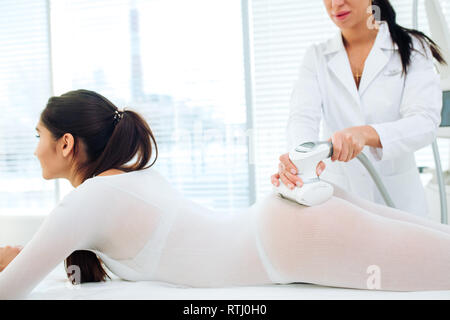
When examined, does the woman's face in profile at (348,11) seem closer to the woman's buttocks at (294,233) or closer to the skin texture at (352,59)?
the skin texture at (352,59)

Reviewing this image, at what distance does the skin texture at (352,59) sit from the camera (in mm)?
1114

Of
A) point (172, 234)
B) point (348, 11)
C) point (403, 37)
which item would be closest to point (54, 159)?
point (172, 234)

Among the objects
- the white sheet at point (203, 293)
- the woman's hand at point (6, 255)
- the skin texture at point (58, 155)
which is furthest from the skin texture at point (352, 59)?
the woman's hand at point (6, 255)

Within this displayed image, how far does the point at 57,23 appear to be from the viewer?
3.65 m

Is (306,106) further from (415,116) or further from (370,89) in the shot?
(415,116)

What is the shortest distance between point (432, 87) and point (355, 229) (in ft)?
2.53

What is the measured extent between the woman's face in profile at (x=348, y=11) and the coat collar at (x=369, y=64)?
0.10 metres

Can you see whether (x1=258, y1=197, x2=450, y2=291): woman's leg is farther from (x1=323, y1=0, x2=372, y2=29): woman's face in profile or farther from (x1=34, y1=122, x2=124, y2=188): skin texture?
(x1=323, y1=0, x2=372, y2=29): woman's face in profile

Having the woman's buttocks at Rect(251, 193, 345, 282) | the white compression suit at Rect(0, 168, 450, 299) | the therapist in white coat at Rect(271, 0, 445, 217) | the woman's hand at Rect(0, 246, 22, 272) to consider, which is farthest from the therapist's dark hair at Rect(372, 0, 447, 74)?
the woman's hand at Rect(0, 246, 22, 272)

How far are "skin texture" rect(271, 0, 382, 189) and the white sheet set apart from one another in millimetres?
243

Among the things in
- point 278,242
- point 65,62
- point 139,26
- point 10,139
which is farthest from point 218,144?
point 278,242

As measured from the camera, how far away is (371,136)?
133 centimetres

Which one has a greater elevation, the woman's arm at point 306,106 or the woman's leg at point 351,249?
the woman's arm at point 306,106

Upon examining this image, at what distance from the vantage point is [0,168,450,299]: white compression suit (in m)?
0.96
